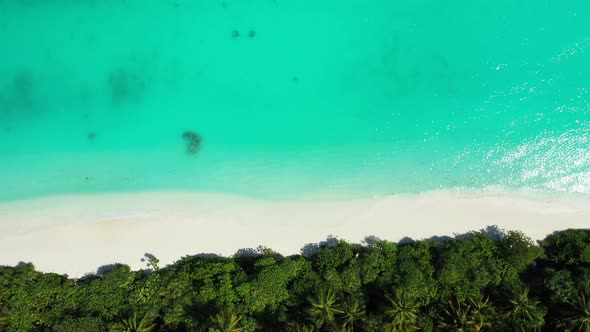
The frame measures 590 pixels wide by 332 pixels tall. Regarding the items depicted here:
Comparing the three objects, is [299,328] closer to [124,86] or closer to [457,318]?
[457,318]

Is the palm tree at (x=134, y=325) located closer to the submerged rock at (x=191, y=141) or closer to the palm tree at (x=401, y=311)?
the submerged rock at (x=191, y=141)

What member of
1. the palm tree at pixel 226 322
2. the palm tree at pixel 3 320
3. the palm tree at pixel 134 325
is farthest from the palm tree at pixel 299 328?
the palm tree at pixel 3 320

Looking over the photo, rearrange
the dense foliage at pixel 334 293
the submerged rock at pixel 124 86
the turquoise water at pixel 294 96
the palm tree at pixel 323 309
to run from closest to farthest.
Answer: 1. the palm tree at pixel 323 309
2. the dense foliage at pixel 334 293
3. the turquoise water at pixel 294 96
4. the submerged rock at pixel 124 86

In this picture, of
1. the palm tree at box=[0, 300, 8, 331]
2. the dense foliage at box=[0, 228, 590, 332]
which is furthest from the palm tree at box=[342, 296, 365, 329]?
the palm tree at box=[0, 300, 8, 331]

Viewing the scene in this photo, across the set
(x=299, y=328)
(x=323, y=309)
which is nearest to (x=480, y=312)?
(x=323, y=309)

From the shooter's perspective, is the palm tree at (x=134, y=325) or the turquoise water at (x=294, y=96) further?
the turquoise water at (x=294, y=96)

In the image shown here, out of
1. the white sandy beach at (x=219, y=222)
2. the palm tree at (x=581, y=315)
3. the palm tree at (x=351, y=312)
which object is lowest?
the palm tree at (x=581, y=315)

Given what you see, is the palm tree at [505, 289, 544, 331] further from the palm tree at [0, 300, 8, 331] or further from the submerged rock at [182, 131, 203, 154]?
the palm tree at [0, 300, 8, 331]
